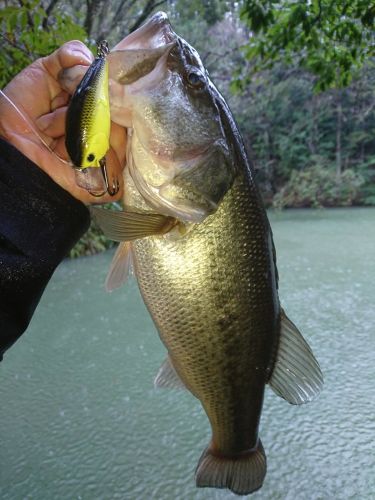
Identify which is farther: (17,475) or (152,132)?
(17,475)

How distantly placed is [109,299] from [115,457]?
9.47 feet

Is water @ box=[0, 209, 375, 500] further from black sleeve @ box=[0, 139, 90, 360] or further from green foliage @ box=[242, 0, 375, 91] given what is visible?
green foliage @ box=[242, 0, 375, 91]

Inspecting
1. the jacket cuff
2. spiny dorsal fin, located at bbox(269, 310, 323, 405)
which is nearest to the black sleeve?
the jacket cuff

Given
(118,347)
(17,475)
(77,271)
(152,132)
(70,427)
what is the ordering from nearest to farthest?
(152,132)
(17,475)
(70,427)
(118,347)
(77,271)

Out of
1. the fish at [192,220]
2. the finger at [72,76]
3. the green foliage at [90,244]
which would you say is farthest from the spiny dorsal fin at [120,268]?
the green foliage at [90,244]

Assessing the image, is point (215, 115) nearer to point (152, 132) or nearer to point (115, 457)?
point (152, 132)

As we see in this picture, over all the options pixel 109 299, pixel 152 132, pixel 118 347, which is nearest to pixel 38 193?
pixel 152 132

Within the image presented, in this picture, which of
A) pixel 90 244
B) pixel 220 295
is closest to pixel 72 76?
pixel 220 295

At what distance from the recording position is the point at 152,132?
104 cm

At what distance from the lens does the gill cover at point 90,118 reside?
Result: 894mm

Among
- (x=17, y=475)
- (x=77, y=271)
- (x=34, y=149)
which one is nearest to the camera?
(x=34, y=149)

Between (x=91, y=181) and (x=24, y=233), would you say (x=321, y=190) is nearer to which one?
(x=91, y=181)

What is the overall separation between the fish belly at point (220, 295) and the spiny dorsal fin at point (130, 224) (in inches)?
2.0

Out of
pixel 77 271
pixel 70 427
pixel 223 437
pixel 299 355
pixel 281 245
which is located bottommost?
pixel 281 245
